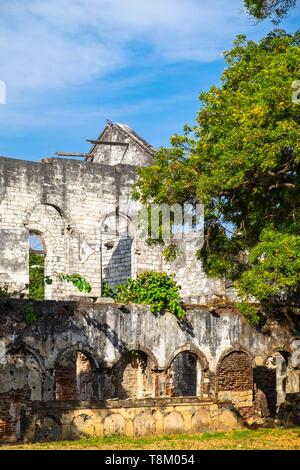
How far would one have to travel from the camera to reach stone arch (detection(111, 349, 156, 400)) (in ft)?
70.5

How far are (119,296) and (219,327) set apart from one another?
2.61 m

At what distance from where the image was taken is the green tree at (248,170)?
18562 mm

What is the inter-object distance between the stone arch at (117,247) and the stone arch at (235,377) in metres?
5.37

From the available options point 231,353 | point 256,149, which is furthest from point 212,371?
point 256,149

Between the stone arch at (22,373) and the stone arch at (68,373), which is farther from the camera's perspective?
the stone arch at (68,373)

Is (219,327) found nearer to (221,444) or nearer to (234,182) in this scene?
(234,182)

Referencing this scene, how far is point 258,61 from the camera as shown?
20734mm

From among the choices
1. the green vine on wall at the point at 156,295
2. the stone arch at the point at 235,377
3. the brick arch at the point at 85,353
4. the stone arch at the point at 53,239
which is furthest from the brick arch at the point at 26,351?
the stone arch at the point at 53,239

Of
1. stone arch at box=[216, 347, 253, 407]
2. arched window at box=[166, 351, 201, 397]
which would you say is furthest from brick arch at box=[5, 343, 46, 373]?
arched window at box=[166, 351, 201, 397]

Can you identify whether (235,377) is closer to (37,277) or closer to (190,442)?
(190,442)

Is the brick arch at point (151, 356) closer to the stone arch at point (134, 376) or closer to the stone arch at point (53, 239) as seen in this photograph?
the stone arch at point (134, 376)

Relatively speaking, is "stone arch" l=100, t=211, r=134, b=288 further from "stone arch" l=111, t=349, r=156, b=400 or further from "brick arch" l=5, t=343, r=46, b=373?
"brick arch" l=5, t=343, r=46, b=373

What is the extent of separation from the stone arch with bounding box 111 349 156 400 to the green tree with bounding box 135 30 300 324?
2757mm

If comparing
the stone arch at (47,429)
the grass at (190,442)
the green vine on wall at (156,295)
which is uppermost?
the green vine on wall at (156,295)
